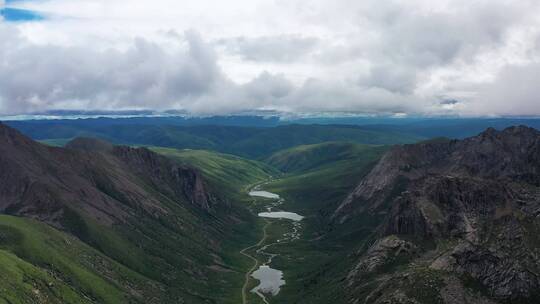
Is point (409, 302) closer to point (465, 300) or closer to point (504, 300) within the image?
point (465, 300)

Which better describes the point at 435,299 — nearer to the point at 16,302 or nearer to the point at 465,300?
the point at 465,300

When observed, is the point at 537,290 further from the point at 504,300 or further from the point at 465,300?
the point at 465,300

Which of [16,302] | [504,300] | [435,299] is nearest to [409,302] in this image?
[435,299]

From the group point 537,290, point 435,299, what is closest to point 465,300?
point 435,299

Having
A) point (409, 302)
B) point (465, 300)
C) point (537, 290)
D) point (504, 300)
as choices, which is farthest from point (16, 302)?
point (537, 290)

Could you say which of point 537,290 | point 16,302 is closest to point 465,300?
point 537,290

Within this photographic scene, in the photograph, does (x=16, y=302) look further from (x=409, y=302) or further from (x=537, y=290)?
(x=537, y=290)
